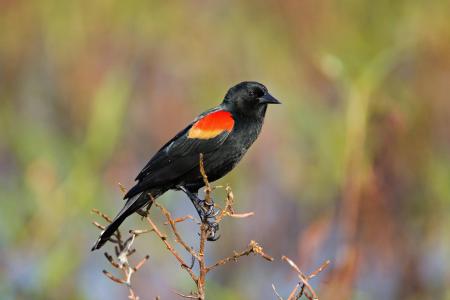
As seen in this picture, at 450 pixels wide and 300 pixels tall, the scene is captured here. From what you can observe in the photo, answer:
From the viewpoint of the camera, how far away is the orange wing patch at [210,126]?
3.39 m

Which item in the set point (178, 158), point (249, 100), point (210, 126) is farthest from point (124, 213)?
point (249, 100)

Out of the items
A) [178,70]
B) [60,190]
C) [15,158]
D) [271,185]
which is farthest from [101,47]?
[60,190]

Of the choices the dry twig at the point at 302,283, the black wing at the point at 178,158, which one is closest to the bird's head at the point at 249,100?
the black wing at the point at 178,158

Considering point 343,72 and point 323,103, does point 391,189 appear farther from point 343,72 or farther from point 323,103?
point 323,103

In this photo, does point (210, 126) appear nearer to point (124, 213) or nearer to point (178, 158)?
point (178, 158)

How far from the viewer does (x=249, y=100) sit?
11.8 feet

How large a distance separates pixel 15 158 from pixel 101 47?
3.47 feet

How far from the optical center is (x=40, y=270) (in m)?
4.37

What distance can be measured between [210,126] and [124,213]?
518 mm

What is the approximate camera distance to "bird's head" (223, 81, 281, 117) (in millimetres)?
3557

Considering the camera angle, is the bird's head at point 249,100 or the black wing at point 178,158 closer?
the black wing at point 178,158

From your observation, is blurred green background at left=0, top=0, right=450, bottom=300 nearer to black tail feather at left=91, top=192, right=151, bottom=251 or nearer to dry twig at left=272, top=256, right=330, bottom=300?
black tail feather at left=91, top=192, right=151, bottom=251

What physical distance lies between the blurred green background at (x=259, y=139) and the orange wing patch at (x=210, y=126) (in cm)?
59

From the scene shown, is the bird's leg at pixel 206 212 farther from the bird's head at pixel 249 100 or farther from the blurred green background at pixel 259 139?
the blurred green background at pixel 259 139
